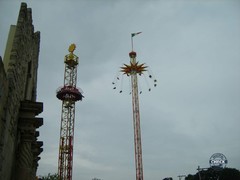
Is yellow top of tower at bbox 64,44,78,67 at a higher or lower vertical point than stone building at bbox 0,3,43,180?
higher

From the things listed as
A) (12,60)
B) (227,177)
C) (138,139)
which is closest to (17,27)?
(12,60)

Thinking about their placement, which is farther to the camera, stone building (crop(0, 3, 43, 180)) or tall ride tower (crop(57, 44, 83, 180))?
tall ride tower (crop(57, 44, 83, 180))

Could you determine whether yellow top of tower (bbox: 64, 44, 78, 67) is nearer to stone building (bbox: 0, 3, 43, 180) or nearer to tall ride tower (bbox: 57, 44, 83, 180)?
tall ride tower (bbox: 57, 44, 83, 180)

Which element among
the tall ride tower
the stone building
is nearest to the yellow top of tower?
the tall ride tower

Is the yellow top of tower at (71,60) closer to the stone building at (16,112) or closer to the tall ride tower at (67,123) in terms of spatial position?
the tall ride tower at (67,123)

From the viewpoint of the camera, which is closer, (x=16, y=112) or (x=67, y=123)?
(x=16, y=112)

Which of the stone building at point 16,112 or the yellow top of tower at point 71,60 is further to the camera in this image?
the yellow top of tower at point 71,60

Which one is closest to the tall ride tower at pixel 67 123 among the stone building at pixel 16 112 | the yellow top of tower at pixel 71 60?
the yellow top of tower at pixel 71 60

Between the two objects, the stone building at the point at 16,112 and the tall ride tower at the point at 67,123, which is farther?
the tall ride tower at the point at 67,123

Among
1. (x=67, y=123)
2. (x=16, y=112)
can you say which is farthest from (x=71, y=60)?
(x=16, y=112)

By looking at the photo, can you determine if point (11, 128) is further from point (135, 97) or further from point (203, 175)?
point (203, 175)

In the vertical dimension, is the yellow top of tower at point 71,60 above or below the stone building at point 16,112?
above

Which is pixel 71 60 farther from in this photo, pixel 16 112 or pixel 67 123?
pixel 16 112

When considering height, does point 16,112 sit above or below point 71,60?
below
